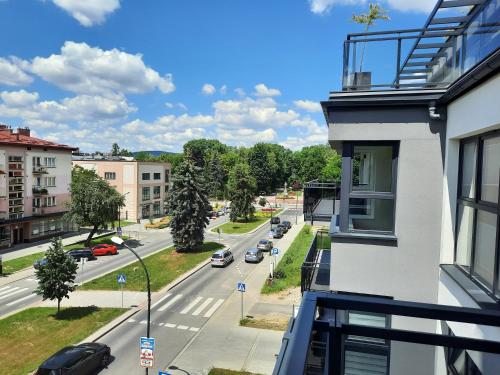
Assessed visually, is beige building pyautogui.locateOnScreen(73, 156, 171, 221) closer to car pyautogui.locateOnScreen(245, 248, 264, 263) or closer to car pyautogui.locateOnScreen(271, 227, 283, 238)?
car pyautogui.locateOnScreen(271, 227, 283, 238)

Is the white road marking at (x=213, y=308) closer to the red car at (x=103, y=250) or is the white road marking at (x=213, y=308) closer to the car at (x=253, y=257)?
the car at (x=253, y=257)

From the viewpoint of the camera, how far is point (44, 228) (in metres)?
43.3

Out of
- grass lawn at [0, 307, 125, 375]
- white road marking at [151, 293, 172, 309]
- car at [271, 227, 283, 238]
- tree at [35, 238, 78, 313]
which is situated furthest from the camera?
car at [271, 227, 283, 238]

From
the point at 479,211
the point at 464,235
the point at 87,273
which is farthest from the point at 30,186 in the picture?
the point at 479,211

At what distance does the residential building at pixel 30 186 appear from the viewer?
38.0 metres

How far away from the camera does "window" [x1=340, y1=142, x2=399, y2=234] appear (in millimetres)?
6816

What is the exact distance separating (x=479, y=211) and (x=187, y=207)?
33.1 metres

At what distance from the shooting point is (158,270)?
1254 inches

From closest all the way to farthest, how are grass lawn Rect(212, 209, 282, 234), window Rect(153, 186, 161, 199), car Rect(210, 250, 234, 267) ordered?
car Rect(210, 250, 234, 267) < grass lawn Rect(212, 209, 282, 234) < window Rect(153, 186, 161, 199)

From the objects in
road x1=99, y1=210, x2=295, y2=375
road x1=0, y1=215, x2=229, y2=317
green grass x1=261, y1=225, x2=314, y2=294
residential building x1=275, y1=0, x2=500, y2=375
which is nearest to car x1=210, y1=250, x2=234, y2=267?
road x1=99, y1=210, x2=295, y2=375

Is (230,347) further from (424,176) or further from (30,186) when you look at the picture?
(30,186)

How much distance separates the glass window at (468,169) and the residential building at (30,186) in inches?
1636

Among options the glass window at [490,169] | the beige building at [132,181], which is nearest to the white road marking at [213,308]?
the glass window at [490,169]

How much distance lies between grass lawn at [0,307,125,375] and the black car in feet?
6.25
